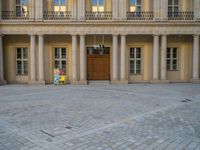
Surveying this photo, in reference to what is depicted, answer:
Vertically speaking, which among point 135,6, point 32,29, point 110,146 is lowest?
point 110,146

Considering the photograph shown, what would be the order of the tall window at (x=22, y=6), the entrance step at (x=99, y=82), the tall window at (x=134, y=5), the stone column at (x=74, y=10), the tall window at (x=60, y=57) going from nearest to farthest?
the stone column at (x=74, y=10) < the entrance step at (x=99, y=82) < the tall window at (x=22, y=6) < the tall window at (x=134, y=5) < the tall window at (x=60, y=57)

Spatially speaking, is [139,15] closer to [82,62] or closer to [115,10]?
[115,10]

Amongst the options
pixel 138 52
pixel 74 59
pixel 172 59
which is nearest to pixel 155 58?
pixel 138 52

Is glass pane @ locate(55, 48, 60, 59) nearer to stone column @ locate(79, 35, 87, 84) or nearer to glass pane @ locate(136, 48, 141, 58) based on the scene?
stone column @ locate(79, 35, 87, 84)

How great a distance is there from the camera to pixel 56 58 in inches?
798

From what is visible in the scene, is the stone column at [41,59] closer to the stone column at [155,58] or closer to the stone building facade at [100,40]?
the stone building facade at [100,40]

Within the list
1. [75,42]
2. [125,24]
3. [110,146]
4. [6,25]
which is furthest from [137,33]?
[110,146]

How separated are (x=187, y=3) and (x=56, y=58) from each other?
45.3 ft

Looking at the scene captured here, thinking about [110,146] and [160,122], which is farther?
[160,122]

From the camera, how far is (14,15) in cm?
1920

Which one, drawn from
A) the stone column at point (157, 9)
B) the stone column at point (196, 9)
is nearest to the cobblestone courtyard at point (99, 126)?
the stone column at point (157, 9)

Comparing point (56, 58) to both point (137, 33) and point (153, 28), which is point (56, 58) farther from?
point (153, 28)

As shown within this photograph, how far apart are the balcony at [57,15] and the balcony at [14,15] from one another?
179cm

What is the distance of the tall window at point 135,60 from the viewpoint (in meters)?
20.4
